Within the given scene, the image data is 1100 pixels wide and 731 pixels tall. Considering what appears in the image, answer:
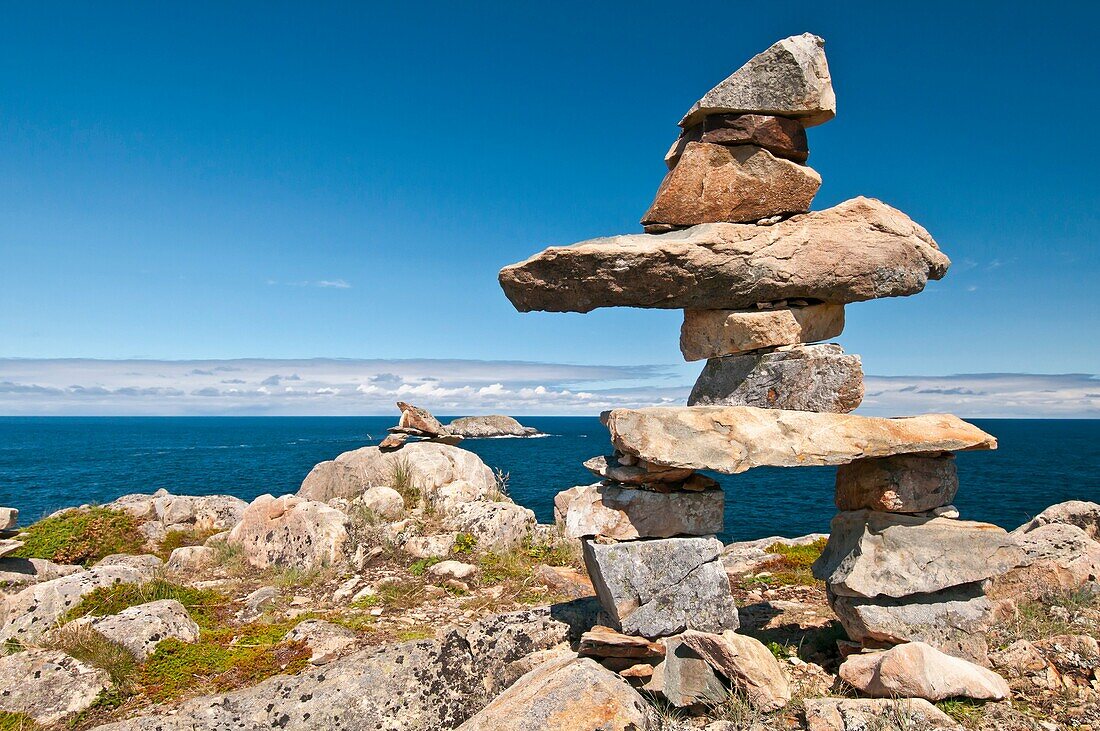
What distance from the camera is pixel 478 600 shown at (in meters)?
10.3

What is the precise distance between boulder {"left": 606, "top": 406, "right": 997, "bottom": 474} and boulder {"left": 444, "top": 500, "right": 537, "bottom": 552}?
5.87 metres

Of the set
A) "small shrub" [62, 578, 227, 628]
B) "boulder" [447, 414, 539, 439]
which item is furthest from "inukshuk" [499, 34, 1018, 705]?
"boulder" [447, 414, 539, 439]

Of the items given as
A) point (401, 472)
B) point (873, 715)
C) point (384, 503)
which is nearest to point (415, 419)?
point (401, 472)

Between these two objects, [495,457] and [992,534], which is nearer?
[992,534]

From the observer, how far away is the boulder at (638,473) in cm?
740

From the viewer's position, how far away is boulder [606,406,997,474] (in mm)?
6980

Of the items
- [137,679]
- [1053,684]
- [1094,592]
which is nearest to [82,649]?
[137,679]

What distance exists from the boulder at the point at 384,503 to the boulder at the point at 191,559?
115 inches

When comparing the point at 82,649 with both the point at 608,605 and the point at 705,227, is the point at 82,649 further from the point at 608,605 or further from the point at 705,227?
the point at 705,227

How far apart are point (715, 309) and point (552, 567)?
19.4ft

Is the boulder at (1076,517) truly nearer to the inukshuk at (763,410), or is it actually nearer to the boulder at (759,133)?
the inukshuk at (763,410)

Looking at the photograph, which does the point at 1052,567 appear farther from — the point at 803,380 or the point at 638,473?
the point at 638,473

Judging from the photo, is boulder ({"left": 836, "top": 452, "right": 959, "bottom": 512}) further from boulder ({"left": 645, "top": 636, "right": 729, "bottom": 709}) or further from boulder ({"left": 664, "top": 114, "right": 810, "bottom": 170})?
boulder ({"left": 664, "top": 114, "right": 810, "bottom": 170})

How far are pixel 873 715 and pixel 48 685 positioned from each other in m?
8.52
